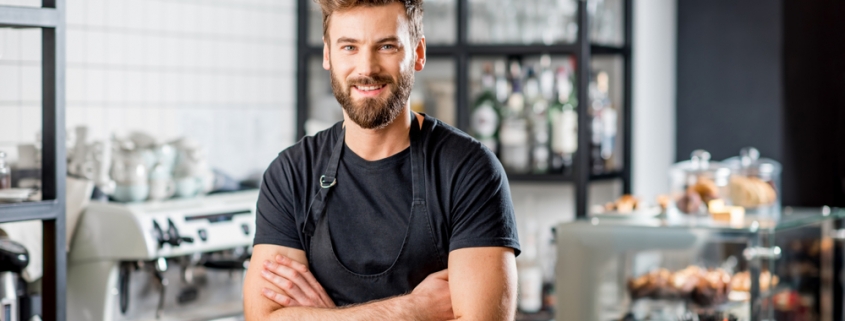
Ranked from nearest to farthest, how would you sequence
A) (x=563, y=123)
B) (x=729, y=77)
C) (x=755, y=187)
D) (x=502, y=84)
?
(x=755, y=187), (x=563, y=123), (x=502, y=84), (x=729, y=77)

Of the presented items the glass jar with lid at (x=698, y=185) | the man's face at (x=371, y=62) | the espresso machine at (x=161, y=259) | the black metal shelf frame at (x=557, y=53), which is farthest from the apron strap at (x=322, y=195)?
the black metal shelf frame at (x=557, y=53)

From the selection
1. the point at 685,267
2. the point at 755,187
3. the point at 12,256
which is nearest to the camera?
the point at 12,256

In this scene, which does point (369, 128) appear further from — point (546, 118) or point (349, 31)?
point (546, 118)

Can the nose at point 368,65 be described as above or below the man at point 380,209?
above

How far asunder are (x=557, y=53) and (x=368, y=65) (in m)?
2.24

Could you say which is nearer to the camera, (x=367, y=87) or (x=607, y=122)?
(x=367, y=87)

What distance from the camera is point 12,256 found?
2516mm

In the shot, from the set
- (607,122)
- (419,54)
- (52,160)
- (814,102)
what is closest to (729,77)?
(814,102)

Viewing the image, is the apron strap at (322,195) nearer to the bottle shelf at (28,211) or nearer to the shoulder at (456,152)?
the shoulder at (456,152)

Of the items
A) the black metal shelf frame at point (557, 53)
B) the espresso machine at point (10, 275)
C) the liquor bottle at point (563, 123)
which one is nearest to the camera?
the espresso machine at point (10, 275)

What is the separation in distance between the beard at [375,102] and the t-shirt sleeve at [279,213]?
0.78 feet

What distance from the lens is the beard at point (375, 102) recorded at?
1853mm

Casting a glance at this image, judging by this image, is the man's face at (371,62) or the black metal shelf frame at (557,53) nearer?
the man's face at (371,62)

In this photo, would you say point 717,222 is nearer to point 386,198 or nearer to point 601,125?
point 601,125
